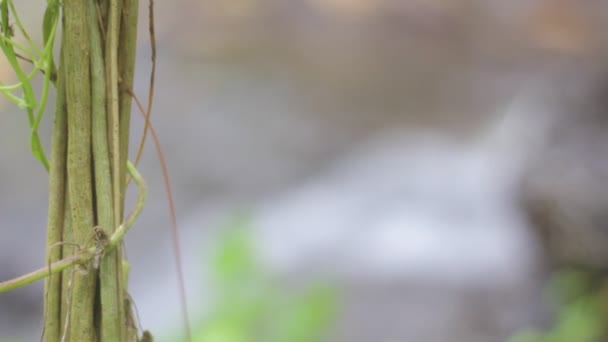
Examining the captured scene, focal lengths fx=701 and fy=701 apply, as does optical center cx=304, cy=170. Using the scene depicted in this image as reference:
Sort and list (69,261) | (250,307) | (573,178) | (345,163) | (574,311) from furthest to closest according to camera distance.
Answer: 1. (345,163)
2. (573,178)
3. (574,311)
4. (250,307)
5. (69,261)

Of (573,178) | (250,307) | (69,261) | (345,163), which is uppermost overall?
(345,163)

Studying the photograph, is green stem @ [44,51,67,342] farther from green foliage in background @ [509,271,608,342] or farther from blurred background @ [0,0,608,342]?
green foliage in background @ [509,271,608,342]

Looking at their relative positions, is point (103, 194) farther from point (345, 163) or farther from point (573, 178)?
point (345, 163)

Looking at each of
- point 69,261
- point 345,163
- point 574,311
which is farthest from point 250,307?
point 345,163

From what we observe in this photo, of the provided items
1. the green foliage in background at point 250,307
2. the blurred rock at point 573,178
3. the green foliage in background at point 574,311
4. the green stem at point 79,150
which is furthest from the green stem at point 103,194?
the blurred rock at point 573,178

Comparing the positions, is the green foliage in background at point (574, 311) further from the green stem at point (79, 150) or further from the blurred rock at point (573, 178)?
the green stem at point (79, 150)

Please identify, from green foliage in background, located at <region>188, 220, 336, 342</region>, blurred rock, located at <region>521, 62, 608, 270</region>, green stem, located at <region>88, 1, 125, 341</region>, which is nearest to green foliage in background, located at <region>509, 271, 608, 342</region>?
blurred rock, located at <region>521, 62, 608, 270</region>
